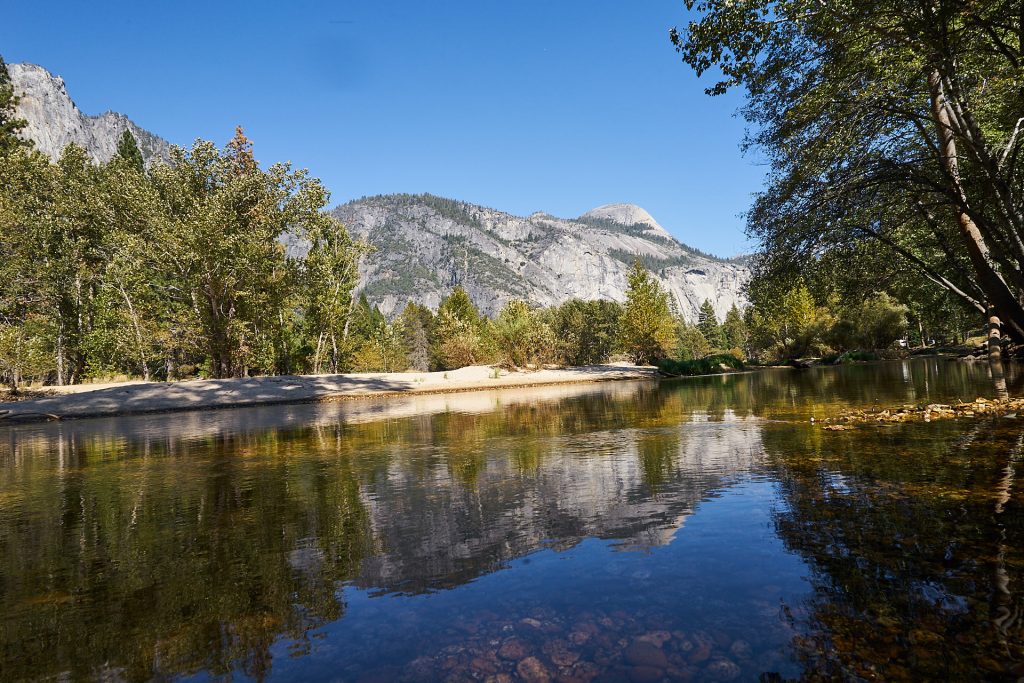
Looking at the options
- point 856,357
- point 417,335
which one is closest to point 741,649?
point 856,357

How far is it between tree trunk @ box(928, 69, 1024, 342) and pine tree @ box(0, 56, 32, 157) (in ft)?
172

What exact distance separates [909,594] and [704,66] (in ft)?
39.1

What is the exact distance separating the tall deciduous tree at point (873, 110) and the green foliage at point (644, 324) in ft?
138

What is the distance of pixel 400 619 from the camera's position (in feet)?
11.4

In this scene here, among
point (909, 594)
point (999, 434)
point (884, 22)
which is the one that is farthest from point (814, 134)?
point (909, 594)

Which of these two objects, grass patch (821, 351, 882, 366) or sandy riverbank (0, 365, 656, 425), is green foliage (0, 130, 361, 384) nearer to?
sandy riverbank (0, 365, 656, 425)

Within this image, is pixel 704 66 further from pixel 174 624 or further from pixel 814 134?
pixel 174 624

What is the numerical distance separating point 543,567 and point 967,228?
16.7 m

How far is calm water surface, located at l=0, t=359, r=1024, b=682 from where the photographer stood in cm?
292

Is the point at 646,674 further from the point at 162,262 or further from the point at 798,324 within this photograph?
the point at 798,324

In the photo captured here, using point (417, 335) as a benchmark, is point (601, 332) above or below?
below

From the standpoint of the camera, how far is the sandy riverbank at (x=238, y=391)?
A: 79.1 feet

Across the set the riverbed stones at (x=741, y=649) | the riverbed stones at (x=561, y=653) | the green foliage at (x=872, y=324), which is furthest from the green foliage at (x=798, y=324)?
the riverbed stones at (x=561, y=653)

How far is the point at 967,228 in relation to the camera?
47.8 feet
